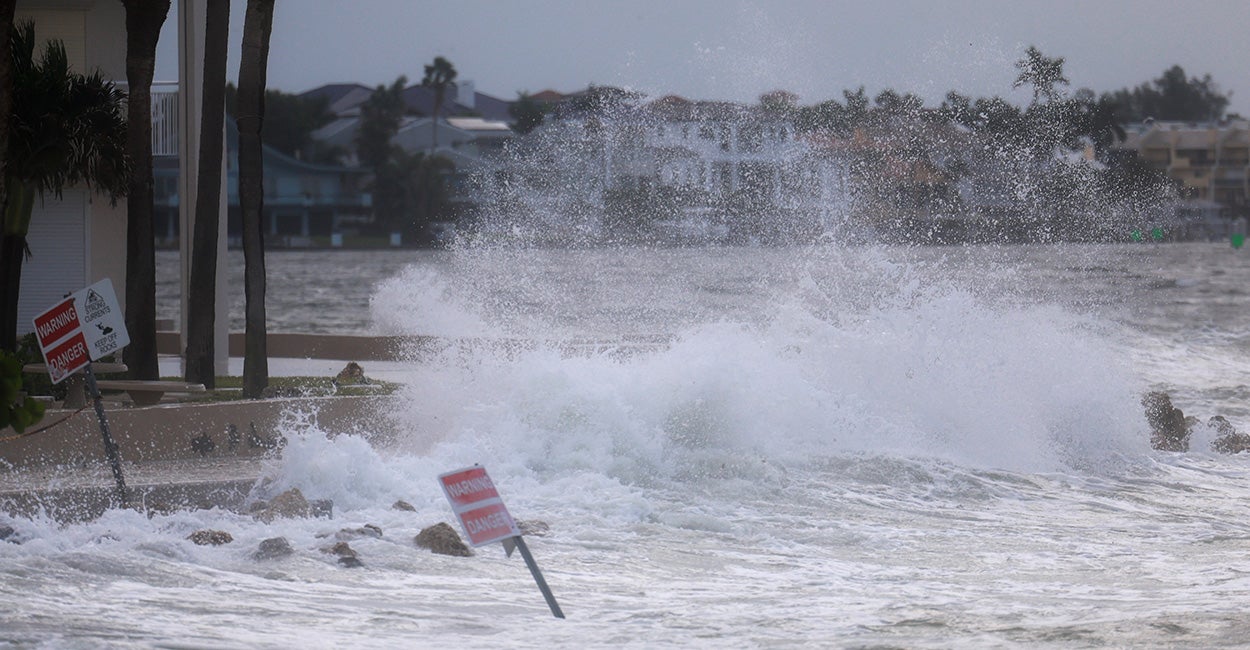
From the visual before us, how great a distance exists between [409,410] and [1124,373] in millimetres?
10291

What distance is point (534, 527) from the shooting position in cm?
1163

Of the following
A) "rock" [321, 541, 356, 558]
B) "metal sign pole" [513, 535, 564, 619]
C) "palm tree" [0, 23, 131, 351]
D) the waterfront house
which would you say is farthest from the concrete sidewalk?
the waterfront house

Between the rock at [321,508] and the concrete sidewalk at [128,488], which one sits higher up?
the concrete sidewalk at [128,488]

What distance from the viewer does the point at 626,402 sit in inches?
617

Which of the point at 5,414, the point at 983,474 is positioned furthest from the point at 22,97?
the point at 983,474

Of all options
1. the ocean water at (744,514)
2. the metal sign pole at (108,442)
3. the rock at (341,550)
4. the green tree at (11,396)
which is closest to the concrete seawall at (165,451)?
the metal sign pole at (108,442)

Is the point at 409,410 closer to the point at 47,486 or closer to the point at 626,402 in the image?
the point at 626,402

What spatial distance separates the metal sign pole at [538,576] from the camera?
25.7 ft

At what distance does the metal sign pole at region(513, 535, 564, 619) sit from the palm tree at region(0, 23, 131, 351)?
939cm

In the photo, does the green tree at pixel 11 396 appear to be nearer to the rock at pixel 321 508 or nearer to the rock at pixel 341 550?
the rock at pixel 341 550

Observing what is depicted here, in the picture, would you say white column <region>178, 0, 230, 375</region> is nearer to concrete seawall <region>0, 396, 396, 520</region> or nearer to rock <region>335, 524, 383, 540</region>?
concrete seawall <region>0, 396, 396, 520</region>

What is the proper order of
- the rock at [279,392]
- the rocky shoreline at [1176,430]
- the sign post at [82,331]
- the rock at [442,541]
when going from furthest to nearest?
the rocky shoreline at [1176,430]
the rock at [279,392]
the sign post at [82,331]
the rock at [442,541]

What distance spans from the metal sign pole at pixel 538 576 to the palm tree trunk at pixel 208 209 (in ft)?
28.0

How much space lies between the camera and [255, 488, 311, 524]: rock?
11352mm
